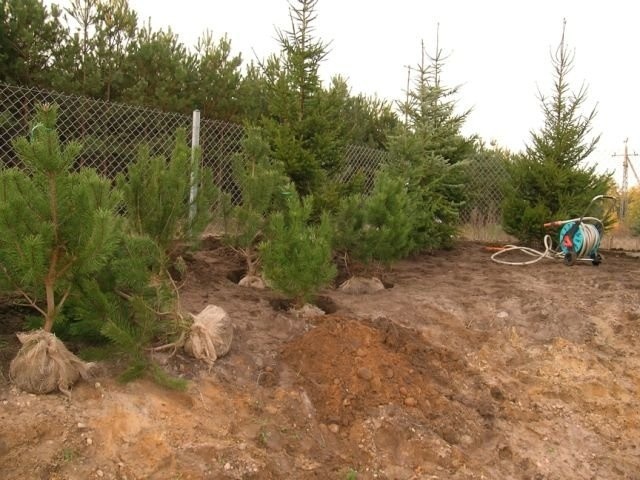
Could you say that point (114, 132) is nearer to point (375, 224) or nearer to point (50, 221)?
point (375, 224)

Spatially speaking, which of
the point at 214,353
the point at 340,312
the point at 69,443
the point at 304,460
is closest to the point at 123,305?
the point at 214,353

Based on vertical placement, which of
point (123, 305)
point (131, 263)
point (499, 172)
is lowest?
point (123, 305)

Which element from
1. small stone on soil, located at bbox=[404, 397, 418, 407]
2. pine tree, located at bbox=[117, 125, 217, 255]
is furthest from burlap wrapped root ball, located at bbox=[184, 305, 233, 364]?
small stone on soil, located at bbox=[404, 397, 418, 407]

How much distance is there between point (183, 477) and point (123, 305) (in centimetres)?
106

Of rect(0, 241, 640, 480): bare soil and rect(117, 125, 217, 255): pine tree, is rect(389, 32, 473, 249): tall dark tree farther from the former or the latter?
rect(117, 125, 217, 255): pine tree

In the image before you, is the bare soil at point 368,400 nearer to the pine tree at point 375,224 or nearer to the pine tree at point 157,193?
the pine tree at point 375,224

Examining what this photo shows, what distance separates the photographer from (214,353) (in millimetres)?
3588

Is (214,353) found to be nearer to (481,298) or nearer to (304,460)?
(304,460)

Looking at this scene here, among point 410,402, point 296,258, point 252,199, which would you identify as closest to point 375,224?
point 252,199

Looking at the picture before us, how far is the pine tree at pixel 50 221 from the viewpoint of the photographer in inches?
108

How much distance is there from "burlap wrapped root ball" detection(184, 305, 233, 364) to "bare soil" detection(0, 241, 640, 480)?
0.08 meters

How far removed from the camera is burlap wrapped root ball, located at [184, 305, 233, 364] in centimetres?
355

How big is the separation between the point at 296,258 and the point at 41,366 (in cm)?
204

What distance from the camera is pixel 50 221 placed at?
2.88 m
